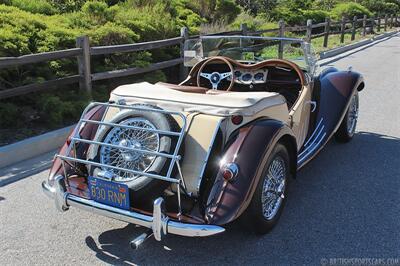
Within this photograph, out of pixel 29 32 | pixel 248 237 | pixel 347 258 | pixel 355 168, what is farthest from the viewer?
pixel 29 32

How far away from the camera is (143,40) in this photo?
9.20 meters

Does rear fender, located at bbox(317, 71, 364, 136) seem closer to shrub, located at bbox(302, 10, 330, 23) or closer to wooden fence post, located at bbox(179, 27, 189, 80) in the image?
wooden fence post, located at bbox(179, 27, 189, 80)

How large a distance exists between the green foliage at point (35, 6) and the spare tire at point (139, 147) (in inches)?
242

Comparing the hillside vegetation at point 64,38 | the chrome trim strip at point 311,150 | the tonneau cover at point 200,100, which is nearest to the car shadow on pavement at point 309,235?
the chrome trim strip at point 311,150

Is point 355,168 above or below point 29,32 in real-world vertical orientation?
below

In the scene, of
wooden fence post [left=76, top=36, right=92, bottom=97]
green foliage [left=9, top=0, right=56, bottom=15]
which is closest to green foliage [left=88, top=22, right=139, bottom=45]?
wooden fence post [left=76, top=36, right=92, bottom=97]

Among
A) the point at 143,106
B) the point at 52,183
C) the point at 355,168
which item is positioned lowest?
the point at 355,168

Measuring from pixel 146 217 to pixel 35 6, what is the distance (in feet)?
23.5

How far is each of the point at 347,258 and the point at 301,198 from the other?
1030 millimetres

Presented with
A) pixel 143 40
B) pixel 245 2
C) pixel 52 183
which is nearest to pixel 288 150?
pixel 52 183

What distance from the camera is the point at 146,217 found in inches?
123

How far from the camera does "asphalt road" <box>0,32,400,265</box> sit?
3367 mm

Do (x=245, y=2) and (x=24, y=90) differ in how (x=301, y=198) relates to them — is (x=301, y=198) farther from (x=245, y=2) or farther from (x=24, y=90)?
(x=245, y=2)

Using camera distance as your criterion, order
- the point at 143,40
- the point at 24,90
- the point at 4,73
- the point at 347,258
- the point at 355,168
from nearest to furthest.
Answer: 1. the point at 347,258
2. the point at 355,168
3. the point at 24,90
4. the point at 4,73
5. the point at 143,40
